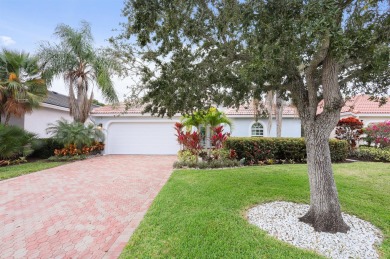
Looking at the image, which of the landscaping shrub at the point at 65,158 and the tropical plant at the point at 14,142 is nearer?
the tropical plant at the point at 14,142

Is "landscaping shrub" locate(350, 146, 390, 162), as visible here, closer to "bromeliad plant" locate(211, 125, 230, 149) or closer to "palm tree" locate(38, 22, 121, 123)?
"bromeliad plant" locate(211, 125, 230, 149)

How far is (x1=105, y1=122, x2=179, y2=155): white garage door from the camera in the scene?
18.2 m

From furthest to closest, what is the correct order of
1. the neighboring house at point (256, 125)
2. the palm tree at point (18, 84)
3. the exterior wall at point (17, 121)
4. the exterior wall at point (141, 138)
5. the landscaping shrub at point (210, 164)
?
the exterior wall at point (141, 138), the neighboring house at point (256, 125), the exterior wall at point (17, 121), the palm tree at point (18, 84), the landscaping shrub at point (210, 164)

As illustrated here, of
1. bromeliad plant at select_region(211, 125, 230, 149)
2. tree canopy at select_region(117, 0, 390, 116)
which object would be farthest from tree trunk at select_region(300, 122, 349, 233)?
bromeliad plant at select_region(211, 125, 230, 149)

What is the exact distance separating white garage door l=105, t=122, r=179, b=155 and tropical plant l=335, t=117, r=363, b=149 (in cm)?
1177

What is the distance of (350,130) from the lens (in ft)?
46.5

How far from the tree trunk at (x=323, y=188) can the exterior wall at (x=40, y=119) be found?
57.4 ft

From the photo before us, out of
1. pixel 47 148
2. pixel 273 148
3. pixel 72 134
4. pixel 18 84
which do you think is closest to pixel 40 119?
pixel 47 148

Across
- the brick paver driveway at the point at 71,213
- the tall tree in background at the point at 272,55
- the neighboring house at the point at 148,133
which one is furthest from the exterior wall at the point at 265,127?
the tall tree in background at the point at 272,55

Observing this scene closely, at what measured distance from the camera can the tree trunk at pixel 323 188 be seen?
14.0ft

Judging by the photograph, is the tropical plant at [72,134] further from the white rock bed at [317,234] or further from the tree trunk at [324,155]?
the tree trunk at [324,155]

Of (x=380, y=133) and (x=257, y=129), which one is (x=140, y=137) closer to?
(x=257, y=129)

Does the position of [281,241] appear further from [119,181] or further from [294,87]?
[119,181]

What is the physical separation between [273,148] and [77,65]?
45.4 ft
